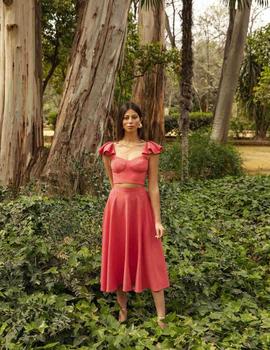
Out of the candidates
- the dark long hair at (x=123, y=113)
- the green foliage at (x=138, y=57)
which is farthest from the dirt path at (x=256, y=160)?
the dark long hair at (x=123, y=113)

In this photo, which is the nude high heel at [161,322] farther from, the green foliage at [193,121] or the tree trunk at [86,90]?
the green foliage at [193,121]

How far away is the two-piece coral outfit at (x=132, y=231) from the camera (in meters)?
3.36

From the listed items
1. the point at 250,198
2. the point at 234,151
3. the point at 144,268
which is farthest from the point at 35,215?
the point at 234,151

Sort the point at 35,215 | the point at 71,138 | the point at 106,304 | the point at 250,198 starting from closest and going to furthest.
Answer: the point at 106,304, the point at 35,215, the point at 71,138, the point at 250,198

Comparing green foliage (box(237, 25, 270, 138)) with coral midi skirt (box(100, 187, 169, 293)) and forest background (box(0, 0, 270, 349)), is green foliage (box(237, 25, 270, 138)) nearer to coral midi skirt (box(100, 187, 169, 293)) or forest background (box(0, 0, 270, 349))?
forest background (box(0, 0, 270, 349))

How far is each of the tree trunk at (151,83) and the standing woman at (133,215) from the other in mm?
11273

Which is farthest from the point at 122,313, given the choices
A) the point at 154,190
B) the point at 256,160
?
the point at 256,160

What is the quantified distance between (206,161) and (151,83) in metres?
4.84

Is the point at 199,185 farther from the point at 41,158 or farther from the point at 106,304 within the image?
the point at 106,304

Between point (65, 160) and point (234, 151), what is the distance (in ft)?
18.9

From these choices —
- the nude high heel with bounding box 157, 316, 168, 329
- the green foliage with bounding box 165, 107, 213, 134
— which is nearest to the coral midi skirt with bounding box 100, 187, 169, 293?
the nude high heel with bounding box 157, 316, 168, 329

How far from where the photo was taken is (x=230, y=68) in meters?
12.9

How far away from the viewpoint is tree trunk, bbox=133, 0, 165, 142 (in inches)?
580

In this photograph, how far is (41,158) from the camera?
754 centimetres
